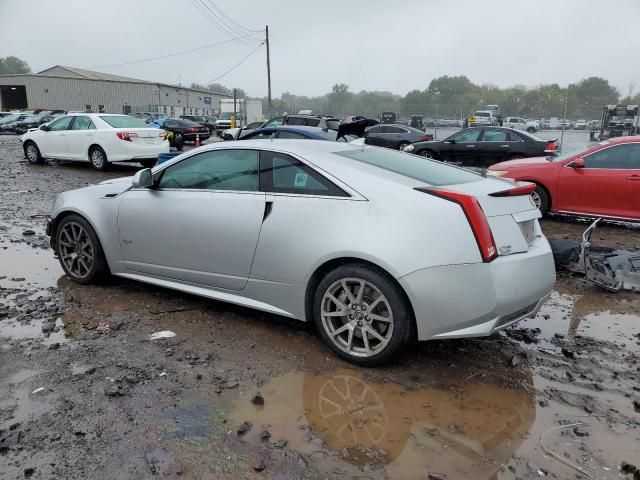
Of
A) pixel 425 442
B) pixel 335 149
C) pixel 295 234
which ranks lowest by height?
pixel 425 442

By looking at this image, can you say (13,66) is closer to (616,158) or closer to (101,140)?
(101,140)

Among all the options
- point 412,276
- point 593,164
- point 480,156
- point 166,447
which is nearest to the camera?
point 166,447

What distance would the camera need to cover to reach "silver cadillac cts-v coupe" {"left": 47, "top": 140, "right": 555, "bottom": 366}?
3.19 metres

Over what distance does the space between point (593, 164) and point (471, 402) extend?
638 centimetres

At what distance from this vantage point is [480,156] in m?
14.2

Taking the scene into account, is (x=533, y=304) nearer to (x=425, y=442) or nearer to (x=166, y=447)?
(x=425, y=442)

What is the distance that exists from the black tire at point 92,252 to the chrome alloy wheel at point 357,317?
2.49 meters

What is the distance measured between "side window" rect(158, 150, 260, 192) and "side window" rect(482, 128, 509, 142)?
1146 centimetres

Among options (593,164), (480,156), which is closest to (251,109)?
(480,156)

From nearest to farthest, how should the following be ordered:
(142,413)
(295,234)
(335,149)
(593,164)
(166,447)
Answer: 1. (166,447)
2. (142,413)
3. (295,234)
4. (335,149)
5. (593,164)

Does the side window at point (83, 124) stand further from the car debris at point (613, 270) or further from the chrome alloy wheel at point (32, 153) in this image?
the car debris at point (613, 270)

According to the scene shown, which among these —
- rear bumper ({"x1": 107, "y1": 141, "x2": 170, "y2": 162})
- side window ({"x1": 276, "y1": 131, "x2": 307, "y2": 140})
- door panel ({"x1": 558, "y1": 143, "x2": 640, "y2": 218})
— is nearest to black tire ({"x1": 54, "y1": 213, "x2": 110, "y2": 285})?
side window ({"x1": 276, "y1": 131, "x2": 307, "y2": 140})

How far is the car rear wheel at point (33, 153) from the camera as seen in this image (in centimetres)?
1566

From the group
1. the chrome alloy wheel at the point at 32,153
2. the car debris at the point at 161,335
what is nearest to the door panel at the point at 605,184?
the car debris at the point at 161,335
